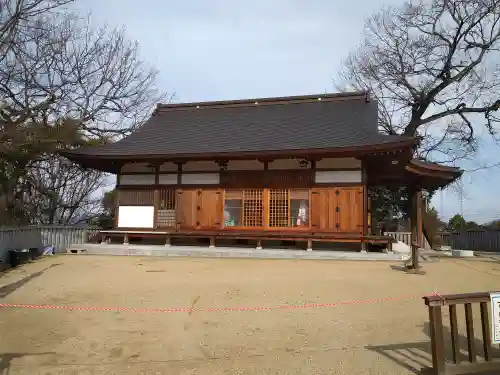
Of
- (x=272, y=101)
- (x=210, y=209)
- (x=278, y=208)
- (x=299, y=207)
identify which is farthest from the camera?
(x=272, y=101)

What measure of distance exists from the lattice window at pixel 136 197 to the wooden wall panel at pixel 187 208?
115cm

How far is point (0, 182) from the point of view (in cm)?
1852

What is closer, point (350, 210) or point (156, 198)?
point (350, 210)

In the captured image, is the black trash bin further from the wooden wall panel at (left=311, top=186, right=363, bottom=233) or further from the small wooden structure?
the wooden wall panel at (left=311, top=186, right=363, bottom=233)

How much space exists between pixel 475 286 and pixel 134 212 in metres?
11.0

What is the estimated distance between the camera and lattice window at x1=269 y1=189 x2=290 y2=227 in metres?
14.1

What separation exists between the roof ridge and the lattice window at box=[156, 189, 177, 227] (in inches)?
237

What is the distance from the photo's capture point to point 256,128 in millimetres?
16609

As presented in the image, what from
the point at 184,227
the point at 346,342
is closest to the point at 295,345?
the point at 346,342

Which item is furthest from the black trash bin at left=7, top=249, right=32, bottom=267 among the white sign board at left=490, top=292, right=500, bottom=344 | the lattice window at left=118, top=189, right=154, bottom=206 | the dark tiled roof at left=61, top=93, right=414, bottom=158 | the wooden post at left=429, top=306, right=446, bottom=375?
the white sign board at left=490, top=292, right=500, bottom=344

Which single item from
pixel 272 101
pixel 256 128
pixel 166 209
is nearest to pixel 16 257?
pixel 166 209

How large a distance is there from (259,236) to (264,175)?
2071 millimetres

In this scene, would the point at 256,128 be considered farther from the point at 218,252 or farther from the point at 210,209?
the point at 218,252

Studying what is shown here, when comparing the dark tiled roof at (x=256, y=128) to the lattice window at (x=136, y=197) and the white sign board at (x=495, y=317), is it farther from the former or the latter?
the white sign board at (x=495, y=317)
